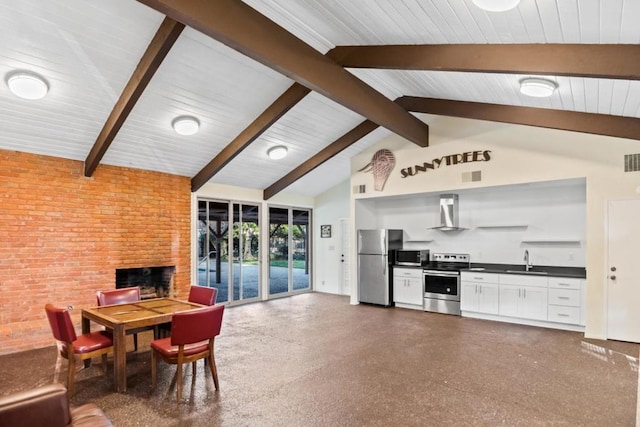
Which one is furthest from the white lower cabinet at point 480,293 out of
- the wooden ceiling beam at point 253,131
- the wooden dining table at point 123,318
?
the wooden dining table at point 123,318

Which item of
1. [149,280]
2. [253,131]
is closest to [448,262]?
[253,131]

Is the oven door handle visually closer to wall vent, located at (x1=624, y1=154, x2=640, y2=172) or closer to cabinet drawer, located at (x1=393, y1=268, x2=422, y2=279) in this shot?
cabinet drawer, located at (x1=393, y1=268, x2=422, y2=279)

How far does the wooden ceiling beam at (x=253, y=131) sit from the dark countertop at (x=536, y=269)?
13.3ft

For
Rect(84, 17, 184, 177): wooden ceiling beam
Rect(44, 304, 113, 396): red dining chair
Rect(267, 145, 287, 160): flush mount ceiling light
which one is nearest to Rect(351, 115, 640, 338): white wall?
Rect(267, 145, 287, 160): flush mount ceiling light

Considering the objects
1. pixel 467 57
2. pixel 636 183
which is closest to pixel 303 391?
pixel 467 57

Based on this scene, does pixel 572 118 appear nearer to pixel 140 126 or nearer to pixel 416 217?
pixel 416 217

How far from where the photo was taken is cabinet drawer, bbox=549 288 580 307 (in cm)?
534

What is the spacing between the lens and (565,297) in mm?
5426

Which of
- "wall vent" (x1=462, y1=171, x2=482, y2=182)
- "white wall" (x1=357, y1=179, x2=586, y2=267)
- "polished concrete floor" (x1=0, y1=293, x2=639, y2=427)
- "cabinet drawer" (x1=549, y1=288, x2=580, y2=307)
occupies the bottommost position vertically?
"polished concrete floor" (x1=0, y1=293, x2=639, y2=427)

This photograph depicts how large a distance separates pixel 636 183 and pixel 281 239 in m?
6.48

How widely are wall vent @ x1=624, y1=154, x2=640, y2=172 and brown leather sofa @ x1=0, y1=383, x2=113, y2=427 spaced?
20.2ft

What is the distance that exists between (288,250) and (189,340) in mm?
5736

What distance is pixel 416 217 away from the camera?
24.9 ft

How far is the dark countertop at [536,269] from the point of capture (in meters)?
5.49
